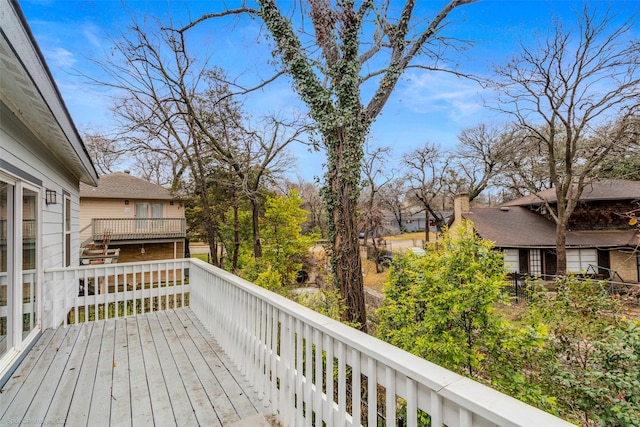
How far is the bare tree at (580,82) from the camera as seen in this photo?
9664 mm

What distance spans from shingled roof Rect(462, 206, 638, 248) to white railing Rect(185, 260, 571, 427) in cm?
1192

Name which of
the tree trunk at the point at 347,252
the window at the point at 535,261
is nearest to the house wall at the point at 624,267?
the window at the point at 535,261

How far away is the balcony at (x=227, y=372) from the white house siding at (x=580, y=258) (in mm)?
14708

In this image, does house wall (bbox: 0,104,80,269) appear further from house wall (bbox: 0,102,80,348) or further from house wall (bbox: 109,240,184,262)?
house wall (bbox: 109,240,184,262)

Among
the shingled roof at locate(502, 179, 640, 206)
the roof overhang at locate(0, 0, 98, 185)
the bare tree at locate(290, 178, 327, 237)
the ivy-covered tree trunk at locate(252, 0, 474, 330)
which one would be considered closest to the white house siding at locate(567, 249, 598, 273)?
the shingled roof at locate(502, 179, 640, 206)

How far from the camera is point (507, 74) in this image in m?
11.2

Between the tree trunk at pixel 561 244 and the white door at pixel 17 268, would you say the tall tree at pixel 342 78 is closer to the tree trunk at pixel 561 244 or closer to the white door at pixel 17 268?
the white door at pixel 17 268

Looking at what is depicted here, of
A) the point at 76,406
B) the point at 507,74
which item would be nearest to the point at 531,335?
the point at 76,406

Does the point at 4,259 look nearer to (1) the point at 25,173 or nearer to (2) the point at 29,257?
(2) the point at 29,257

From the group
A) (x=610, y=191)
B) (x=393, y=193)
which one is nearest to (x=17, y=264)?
(x=610, y=191)

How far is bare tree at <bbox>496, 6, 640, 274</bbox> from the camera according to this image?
380 inches

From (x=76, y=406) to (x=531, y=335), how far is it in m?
4.24

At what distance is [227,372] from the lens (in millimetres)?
2971

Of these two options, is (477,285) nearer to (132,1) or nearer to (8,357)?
(8,357)
